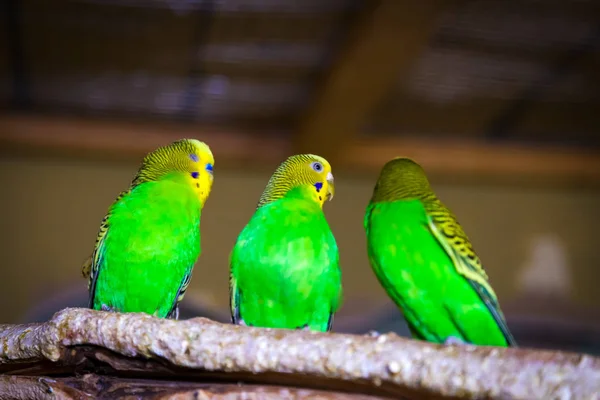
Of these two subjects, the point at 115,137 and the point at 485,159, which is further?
the point at 485,159

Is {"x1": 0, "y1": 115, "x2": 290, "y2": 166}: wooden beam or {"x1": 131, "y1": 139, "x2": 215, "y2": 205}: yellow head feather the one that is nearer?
{"x1": 131, "y1": 139, "x2": 215, "y2": 205}: yellow head feather

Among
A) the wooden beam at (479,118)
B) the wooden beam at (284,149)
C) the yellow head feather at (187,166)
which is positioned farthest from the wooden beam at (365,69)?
the yellow head feather at (187,166)

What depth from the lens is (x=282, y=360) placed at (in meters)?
1.15

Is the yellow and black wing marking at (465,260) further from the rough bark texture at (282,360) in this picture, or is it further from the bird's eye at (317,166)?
the rough bark texture at (282,360)

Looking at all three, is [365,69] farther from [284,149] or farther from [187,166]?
[187,166]

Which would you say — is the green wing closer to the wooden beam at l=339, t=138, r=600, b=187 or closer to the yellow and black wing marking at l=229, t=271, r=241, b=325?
the yellow and black wing marking at l=229, t=271, r=241, b=325

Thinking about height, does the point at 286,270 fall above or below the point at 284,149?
below

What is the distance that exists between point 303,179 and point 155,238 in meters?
0.42

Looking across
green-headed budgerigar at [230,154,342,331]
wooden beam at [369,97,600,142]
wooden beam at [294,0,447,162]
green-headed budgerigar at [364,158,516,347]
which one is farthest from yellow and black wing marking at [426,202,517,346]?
wooden beam at [369,97,600,142]

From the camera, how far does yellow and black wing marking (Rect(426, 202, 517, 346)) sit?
1.54 meters

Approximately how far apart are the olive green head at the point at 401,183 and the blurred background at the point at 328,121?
3.00ft

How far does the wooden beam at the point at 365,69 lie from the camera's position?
2541 mm

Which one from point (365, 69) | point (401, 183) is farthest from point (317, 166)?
point (365, 69)

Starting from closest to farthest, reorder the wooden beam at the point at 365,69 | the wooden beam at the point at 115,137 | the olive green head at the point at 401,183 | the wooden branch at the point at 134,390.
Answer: the wooden branch at the point at 134,390 → the olive green head at the point at 401,183 → the wooden beam at the point at 365,69 → the wooden beam at the point at 115,137
